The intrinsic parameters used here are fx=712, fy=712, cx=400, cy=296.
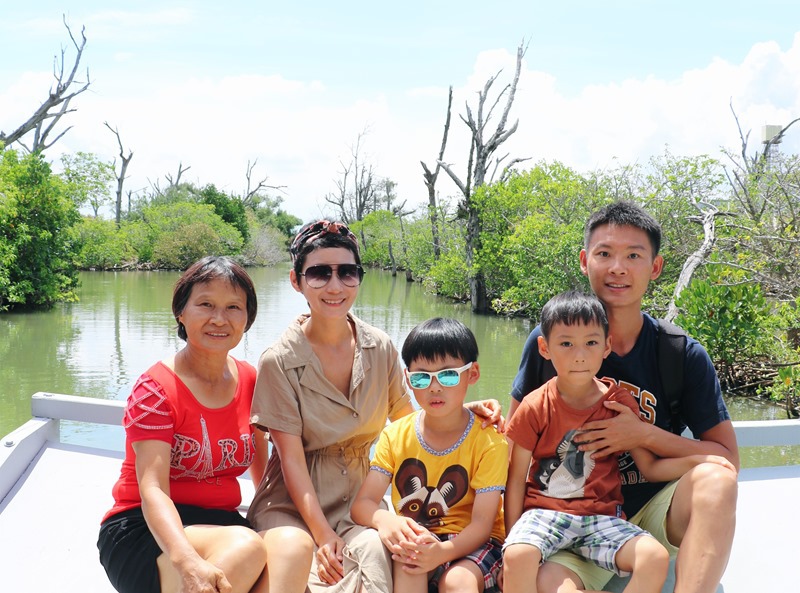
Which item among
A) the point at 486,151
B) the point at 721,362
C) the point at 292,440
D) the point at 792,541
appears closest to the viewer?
the point at 292,440

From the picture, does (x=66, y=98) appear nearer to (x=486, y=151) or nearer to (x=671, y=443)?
(x=486, y=151)

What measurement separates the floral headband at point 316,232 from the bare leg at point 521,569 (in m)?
1.12

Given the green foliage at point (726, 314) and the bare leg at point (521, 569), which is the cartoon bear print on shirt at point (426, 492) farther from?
the green foliage at point (726, 314)

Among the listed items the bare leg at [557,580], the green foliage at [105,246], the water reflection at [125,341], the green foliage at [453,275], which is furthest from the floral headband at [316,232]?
the green foliage at [105,246]

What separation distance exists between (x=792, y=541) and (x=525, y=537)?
1.30 m

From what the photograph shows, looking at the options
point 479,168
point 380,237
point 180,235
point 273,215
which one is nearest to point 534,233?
point 479,168

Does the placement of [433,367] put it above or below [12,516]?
above

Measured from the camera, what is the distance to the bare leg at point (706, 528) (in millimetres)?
1882

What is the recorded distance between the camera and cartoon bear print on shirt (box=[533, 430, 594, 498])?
215 cm

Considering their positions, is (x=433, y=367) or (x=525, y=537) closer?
(x=525, y=537)

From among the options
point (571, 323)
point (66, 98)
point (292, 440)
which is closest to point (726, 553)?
point (571, 323)

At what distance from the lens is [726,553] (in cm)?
192

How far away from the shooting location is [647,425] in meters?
2.14

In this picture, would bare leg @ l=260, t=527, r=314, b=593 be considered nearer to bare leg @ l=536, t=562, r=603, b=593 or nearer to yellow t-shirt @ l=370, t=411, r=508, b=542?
yellow t-shirt @ l=370, t=411, r=508, b=542
